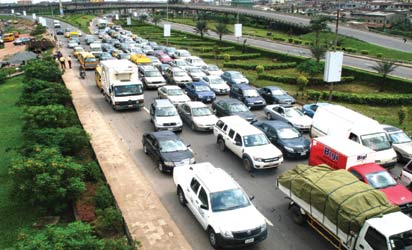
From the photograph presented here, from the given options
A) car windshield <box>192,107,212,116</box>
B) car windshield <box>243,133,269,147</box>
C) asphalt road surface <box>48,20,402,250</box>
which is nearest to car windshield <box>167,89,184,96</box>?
asphalt road surface <box>48,20,402,250</box>

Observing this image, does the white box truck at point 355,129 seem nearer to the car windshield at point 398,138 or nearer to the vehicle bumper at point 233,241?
the car windshield at point 398,138

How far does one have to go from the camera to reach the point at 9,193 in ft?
50.2

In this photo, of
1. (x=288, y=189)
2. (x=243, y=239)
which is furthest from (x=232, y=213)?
(x=288, y=189)

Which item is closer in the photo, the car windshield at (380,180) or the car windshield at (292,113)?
the car windshield at (380,180)

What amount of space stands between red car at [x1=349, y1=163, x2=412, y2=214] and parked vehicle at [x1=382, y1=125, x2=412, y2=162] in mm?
5467

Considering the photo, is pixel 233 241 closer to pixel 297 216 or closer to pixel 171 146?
pixel 297 216

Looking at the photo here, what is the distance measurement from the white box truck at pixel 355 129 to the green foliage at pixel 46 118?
43.8 feet

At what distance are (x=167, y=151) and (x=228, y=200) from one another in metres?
5.80

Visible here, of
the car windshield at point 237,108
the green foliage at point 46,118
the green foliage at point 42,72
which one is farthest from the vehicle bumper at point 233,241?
the green foliage at point 42,72

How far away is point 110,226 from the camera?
12.2 metres

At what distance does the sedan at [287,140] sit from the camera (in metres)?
19.5

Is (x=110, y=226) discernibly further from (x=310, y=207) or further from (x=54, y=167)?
(x=310, y=207)

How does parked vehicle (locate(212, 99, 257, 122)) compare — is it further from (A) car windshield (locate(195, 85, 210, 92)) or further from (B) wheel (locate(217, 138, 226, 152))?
(A) car windshield (locate(195, 85, 210, 92))

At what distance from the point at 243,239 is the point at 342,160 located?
6.34m
